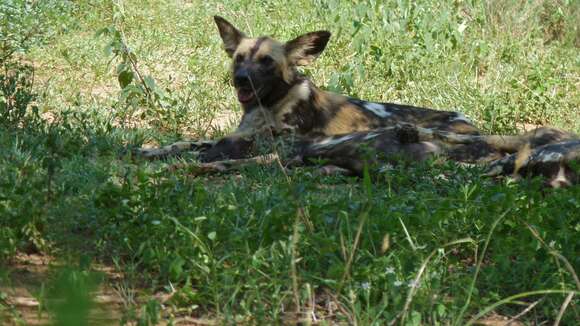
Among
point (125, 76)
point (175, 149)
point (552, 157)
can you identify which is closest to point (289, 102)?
point (175, 149)

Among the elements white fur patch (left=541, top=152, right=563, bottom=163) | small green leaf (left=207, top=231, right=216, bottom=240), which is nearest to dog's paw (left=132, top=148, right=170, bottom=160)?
white fur patch (left=541, top=152, right=563, bottom=163)

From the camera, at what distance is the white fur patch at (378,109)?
563 centimetres

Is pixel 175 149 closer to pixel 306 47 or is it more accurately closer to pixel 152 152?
pixel 152 152

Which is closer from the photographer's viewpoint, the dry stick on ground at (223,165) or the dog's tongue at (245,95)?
the dry stick on ground at (223,165)

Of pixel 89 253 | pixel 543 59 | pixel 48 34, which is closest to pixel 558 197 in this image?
pixel 89 253

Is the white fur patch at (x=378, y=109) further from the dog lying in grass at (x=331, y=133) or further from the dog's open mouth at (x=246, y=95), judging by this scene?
the dog's open mouth at (x=246, y=95)

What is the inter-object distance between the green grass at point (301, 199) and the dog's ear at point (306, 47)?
662mm

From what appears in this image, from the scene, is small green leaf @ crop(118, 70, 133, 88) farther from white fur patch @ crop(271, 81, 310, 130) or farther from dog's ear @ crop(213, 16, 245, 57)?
white fur patch @ crop(271, 81, 310, 130)

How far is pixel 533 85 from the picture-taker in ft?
22.5

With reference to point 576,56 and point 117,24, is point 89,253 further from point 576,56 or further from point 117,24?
point 576,56

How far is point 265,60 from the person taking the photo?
5656 millimetres

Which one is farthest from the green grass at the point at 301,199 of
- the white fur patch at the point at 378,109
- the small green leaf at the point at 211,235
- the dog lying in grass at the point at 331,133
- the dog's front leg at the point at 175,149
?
the white fur patch at the point at 378,109

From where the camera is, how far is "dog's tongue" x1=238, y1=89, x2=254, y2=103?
5516 mm

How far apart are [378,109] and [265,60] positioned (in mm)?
772
